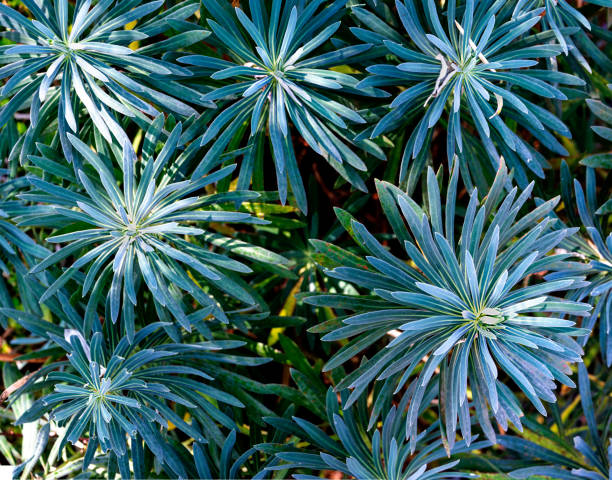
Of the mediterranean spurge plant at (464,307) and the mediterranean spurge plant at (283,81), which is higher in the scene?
the mediterranean spurge plant at (283,81)

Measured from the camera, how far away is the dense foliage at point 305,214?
1.13 meters

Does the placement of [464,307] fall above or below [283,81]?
below

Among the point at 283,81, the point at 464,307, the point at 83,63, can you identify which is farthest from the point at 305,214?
the point at 83,63

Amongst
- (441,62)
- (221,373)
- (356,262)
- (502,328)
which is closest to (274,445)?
(221,373)

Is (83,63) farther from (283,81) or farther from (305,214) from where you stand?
(305,214)

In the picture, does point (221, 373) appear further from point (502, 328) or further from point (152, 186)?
point (502, 328)

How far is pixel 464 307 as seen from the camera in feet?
3.59

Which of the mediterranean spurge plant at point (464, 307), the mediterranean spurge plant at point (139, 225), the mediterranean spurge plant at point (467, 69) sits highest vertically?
the mediterranean spurge plant at point (467, 69)

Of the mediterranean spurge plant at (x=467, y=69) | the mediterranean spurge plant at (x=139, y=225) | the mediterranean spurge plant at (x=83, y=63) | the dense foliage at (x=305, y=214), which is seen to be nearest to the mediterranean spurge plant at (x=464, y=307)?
the dense foliage at (x=305, y=214)

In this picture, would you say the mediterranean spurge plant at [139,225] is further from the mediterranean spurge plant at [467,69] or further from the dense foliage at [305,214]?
the mediterranean spurge plant at [467,69]

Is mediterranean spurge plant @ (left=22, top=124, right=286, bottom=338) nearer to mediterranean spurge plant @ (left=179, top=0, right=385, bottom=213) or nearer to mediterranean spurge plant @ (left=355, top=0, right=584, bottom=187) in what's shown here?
mediterranean spurge plant @ (left=179, top=0, right=385, bottom=213)

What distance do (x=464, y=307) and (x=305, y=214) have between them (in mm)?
415

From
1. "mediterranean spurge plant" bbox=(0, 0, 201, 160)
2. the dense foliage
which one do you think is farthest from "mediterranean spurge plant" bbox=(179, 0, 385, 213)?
"mediterranean spurge plant" bbox=(0, 0, 201, 160)

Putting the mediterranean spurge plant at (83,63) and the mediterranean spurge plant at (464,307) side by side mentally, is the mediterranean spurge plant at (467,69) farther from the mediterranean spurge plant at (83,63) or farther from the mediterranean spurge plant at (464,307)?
the mediterranean spurge plant at (83,63)
